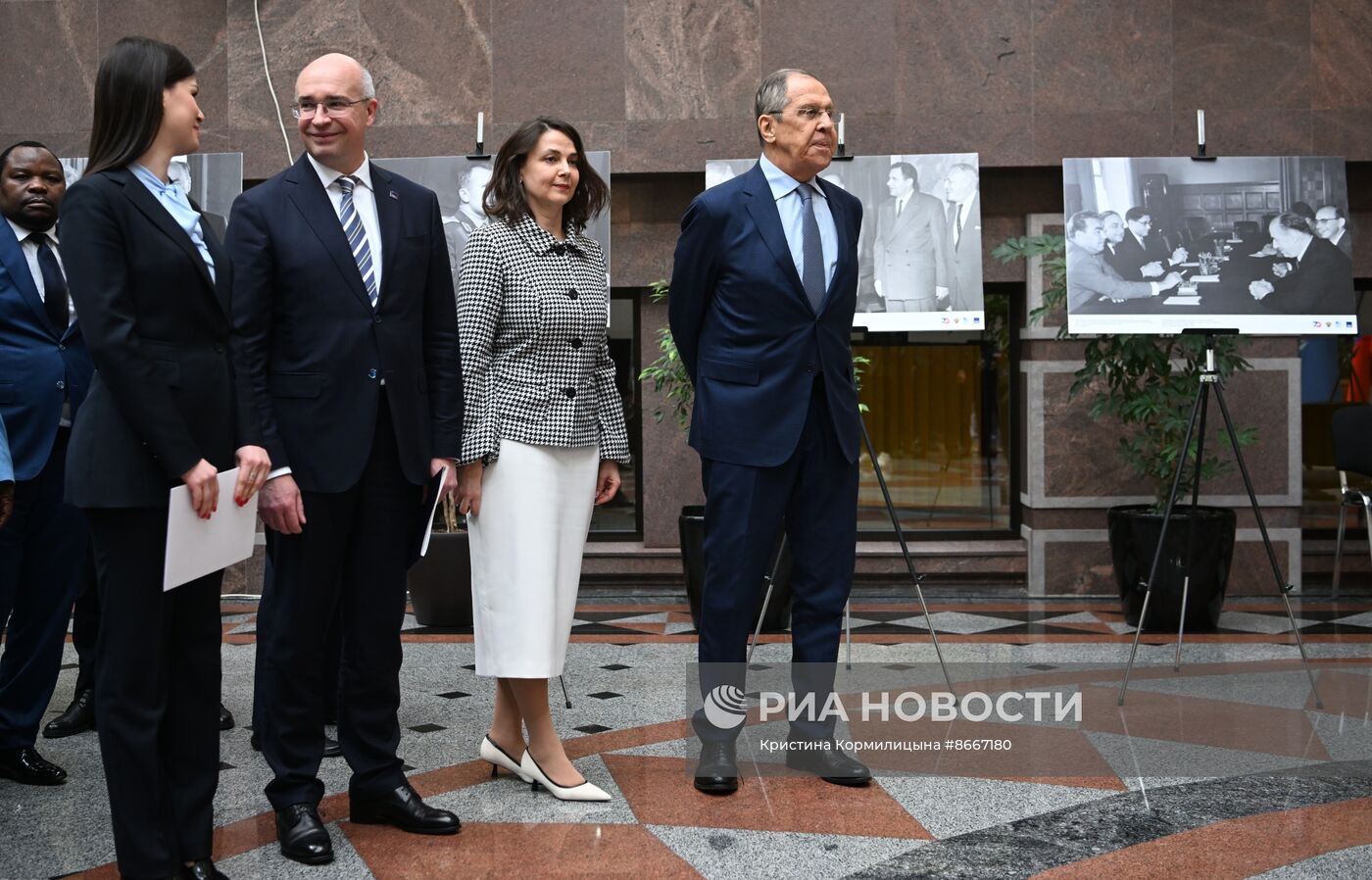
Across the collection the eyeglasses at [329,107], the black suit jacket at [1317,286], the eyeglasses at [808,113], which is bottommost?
the black suit jacket at [1317,286]

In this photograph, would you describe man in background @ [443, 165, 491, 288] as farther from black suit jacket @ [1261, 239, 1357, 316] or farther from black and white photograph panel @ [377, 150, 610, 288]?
black suit jacket @ [1261, 239, 1357, 316]

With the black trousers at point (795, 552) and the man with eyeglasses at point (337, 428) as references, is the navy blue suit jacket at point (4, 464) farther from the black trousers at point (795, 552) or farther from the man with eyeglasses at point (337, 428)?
the black trousers at point (795, 552)

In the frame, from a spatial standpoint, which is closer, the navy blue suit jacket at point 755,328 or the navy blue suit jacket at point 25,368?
the navy blue suit jacket at point 755,328

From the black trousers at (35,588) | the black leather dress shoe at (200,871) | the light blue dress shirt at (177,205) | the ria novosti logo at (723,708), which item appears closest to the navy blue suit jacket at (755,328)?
the ria novosti logo at (723,708)

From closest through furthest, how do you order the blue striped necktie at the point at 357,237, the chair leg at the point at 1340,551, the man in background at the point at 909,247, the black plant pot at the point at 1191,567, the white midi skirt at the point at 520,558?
the blue striped necktie at the point at 357,237
the white midi skirt at the point at 520,558
the black plant pot at the point at 1191,567
the man in background at the point at 909,247
the chair leg at the point at 1340,551

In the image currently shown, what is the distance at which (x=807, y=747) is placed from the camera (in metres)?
3.58

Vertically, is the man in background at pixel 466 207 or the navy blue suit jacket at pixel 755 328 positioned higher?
the man in background at pixel 466 207

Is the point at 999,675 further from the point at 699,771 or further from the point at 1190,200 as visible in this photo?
the point at 1190,200

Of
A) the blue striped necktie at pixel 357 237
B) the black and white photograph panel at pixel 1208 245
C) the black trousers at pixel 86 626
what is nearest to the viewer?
the blue striped necktie at pixel 357 237

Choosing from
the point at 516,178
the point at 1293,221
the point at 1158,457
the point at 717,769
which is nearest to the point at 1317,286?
the point at 1293,221

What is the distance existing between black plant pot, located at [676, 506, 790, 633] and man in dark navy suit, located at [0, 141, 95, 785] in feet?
8.70

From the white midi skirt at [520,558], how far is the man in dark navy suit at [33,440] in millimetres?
1271

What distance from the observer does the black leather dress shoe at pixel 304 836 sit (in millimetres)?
2900

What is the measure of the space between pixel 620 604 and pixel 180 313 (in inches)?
171
